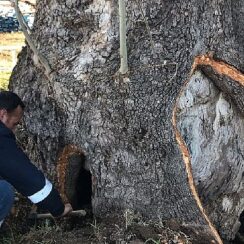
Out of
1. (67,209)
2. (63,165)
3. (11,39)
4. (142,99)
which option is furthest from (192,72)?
(11,39)

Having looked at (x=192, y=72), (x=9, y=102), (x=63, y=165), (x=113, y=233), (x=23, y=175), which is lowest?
(x=113, y=233)

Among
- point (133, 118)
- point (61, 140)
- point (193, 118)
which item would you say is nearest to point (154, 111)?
point (133, 118)

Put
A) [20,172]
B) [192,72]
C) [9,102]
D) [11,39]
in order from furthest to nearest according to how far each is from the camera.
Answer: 1. [11,39]
2. [192,72]
3. [9,102]
4. [20,172]

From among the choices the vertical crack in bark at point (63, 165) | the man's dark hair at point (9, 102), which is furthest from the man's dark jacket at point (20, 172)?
the vertical crack in bark at point (63, 165)

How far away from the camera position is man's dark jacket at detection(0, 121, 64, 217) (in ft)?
10.3

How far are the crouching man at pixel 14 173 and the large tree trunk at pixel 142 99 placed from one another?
0.37 metres

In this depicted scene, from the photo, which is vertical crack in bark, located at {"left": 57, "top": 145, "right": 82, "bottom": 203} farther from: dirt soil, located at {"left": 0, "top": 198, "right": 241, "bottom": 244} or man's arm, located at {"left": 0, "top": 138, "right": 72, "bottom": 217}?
man's arm, located at {"left": 0, "top": 138, "right": 72, "bottom": 217}

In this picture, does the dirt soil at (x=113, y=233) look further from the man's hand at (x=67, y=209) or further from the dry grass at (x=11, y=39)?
the dry grass at (x=11, y=39)

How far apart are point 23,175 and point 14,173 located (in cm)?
6

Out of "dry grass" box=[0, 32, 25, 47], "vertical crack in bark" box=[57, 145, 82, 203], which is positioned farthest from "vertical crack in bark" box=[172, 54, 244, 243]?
"dry grass" box=[0, 32, 25, 47]

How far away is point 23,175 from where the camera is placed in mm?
3172

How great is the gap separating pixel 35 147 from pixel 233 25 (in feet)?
5.45

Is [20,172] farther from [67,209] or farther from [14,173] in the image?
[67,209]

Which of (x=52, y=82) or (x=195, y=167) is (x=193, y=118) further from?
(x=52, y=82)
